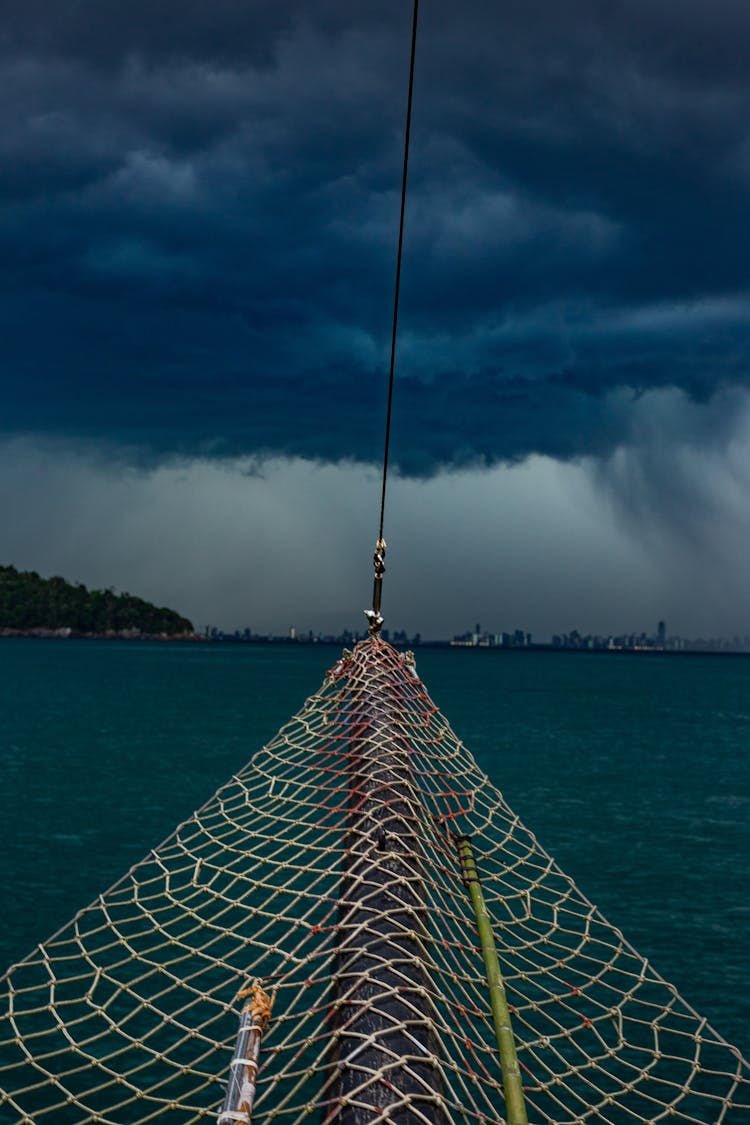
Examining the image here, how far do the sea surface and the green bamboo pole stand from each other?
24.9ft

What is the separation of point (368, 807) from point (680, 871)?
1862 centimetres

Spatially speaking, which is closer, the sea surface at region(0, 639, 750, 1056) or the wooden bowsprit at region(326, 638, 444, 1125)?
the wooden bowsprit at region(326, 638, 444, 1125)

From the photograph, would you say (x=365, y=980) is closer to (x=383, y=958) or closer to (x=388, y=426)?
(x=383, y=958)

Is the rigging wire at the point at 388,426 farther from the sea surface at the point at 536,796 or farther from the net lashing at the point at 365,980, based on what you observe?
the sea surface at the point at 536,796

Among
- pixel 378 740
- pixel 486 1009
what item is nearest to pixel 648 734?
pixel 486 1009

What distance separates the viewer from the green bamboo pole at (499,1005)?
3.51 meters

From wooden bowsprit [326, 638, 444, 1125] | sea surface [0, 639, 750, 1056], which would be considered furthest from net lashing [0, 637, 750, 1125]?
sea surface [0, 639, 750, 1056]

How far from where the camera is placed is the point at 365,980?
3.51m

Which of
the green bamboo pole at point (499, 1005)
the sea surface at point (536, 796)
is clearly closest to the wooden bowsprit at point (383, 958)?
the green bamboo pole at point (499, 1005)

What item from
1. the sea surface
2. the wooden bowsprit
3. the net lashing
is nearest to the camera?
the wooden bowsprit

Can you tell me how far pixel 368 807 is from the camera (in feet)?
16.5

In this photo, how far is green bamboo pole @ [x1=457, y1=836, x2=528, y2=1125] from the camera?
351 centimetres

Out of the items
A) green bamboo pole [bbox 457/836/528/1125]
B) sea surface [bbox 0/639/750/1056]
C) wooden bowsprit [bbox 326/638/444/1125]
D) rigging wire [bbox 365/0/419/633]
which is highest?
rigging wire [bbox 365/0/419/633]

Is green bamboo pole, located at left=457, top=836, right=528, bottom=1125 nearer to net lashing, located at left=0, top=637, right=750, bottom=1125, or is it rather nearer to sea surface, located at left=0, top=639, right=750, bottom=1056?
net lashing, located at left=0, top=637, right=750, bottom=1125
